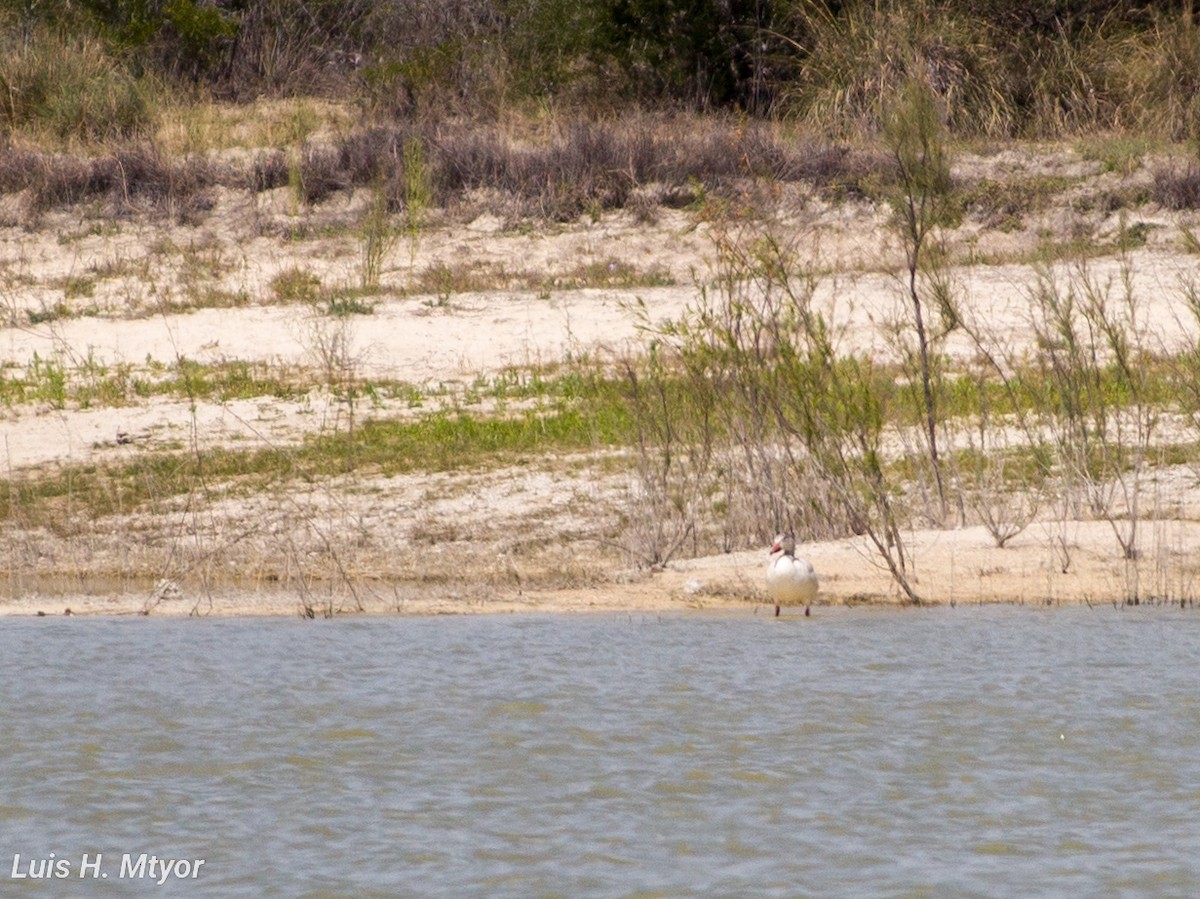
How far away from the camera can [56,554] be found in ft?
36.0

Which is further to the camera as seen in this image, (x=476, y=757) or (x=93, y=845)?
(x=476, y=757)

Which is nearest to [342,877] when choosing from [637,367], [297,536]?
[297,536]

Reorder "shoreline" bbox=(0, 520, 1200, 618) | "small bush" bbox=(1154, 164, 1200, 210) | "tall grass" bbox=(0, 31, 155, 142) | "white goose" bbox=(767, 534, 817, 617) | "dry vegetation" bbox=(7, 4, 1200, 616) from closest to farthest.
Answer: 1. "white goose" bbox=(767, 534, 817, 617)
2. "shoreline" bbox=(0, 520, 1200, 618)
3. "dry vegetation" bbox=(7, 4, 1200, 616)
4. "small bush" bbox=(1154, 164, 1200, 210)
5. "tall grass" bbox=(0, 31, 155, 142)

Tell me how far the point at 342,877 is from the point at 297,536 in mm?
5653

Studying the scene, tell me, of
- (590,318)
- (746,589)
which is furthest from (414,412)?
(746,589)

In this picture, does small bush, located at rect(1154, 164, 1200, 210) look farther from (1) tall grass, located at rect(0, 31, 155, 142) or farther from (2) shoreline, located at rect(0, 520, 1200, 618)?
(1) tall grass, located at rect(0, 31, 155, 142)

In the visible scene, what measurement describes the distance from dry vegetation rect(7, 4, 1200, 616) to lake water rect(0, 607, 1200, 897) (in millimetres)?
1020

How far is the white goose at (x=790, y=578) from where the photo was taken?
874 centimetres

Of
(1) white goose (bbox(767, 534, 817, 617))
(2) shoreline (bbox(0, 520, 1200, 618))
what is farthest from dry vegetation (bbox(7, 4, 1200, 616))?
(1) white goose (bbox(767, 534, 817, 617))

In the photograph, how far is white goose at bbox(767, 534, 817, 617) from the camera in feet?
28.7

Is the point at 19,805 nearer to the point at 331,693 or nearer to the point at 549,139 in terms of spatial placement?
the point at 331,693

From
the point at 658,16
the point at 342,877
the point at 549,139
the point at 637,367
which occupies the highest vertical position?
the point at 658,16

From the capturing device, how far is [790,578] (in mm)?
8742

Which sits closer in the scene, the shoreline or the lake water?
the lake water
